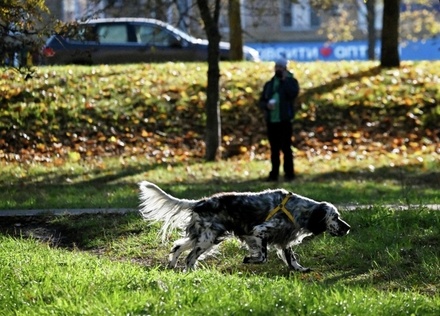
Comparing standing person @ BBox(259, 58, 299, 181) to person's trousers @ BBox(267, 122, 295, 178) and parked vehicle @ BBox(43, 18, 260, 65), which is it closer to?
person's trousers @ BBox(267, 122, 295, 178)

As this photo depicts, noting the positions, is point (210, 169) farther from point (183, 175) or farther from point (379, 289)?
point (379, 289)

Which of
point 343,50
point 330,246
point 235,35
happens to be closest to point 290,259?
point 330,246

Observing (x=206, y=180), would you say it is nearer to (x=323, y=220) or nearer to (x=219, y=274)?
(x=323, y=220)

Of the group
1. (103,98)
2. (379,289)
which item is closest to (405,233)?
(379,289)

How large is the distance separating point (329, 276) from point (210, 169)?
995 centimetres

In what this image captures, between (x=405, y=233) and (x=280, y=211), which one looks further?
(x=405, y=233)

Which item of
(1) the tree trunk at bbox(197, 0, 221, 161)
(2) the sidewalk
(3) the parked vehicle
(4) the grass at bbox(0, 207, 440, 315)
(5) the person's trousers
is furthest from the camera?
(3) the parked vehicle

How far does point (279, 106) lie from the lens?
17.1 meters

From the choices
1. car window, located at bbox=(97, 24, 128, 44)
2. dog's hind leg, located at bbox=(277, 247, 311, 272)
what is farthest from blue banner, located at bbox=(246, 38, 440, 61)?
dog's hind leg, located at bbox=(277, 247, 311, 272)

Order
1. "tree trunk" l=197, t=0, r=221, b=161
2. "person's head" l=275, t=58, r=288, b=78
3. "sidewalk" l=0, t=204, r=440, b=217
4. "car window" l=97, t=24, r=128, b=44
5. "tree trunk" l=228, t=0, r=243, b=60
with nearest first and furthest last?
"sidewalk" l=0, t=204, r=440, b=217, "person's head" l=275, t=58, r=288, b=78, "tree trunk" l=197, t=0, r=221, b=161, "tree trunk" l=228, t=0, r=243, b=60, "car window" l=97, t=24, r=128, b=44

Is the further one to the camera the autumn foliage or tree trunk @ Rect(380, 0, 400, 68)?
tree trunk @ Rect(380, 0, 400, 68)

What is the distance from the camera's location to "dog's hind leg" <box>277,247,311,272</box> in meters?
9.80

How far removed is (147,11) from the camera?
22.0m

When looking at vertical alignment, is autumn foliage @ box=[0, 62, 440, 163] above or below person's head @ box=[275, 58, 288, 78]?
below
